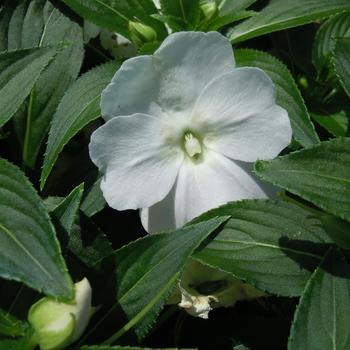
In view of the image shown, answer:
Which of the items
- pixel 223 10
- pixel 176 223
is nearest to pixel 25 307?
pixel 176 223

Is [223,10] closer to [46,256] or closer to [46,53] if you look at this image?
[46,53]

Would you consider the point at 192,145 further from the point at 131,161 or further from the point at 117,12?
the point at 117,12

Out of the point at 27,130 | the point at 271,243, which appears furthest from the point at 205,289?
the point at 27,130

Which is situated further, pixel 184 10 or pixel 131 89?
pixel 184 10

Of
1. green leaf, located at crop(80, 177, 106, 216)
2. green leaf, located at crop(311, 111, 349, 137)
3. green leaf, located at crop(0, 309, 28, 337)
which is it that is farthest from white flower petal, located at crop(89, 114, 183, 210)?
green leaf, located at crop(311, 111, 349, 137)

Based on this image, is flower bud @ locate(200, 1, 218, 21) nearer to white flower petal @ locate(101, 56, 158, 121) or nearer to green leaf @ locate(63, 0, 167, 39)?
green leaf @ locate(63, 0, 167, 39)
